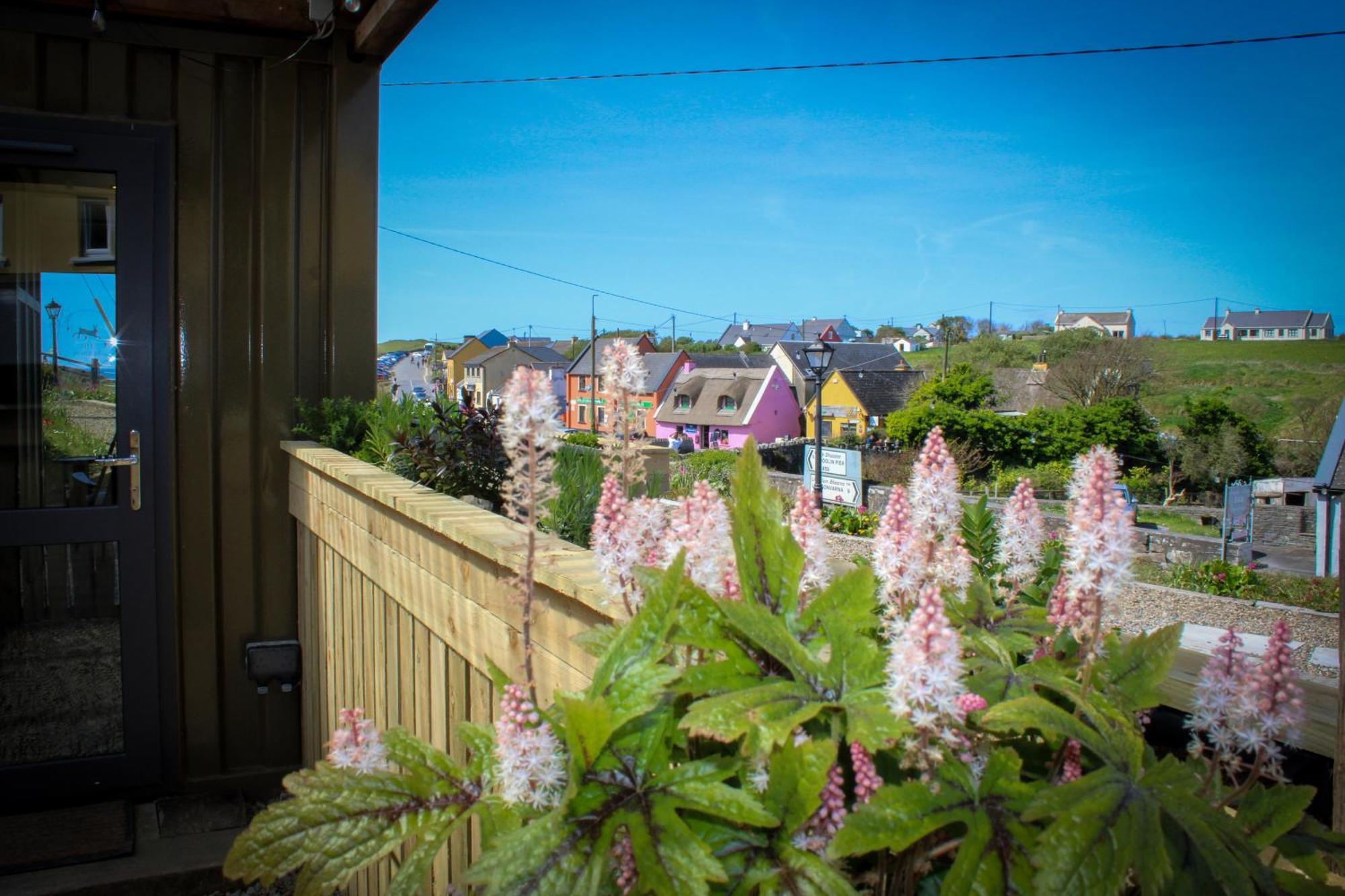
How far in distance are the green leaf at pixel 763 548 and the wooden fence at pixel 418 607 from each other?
171mm

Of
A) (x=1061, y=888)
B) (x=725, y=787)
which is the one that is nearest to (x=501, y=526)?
(x=725, y=787)

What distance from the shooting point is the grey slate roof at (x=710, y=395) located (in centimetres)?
3394

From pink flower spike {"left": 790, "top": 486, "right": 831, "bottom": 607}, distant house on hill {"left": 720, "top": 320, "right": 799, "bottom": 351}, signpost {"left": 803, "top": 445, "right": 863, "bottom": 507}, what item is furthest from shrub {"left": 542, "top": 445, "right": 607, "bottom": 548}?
distant house on hill {"left": 720, "top": 320, "right": 799, "bottom": 351}

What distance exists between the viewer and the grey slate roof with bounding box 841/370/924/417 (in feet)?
113

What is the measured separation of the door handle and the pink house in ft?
101

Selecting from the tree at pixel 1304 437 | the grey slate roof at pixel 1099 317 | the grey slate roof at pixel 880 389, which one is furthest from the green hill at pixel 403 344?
the grey slate roof at pixel 1099 317

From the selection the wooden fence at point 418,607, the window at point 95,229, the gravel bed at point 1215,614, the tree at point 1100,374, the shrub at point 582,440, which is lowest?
the gravel bed at point 1215,614

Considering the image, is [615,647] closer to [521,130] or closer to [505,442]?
[505,442]

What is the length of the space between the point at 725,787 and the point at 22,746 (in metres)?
2.81

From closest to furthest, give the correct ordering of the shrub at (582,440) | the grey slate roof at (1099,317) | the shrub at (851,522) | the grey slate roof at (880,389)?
the shrub at (582,440), the shrub at (851,522), the grey slate roof at (880,389), the grey slate roof at (1099,317)

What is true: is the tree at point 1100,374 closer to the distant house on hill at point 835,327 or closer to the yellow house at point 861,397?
the yellow house at point 861,397

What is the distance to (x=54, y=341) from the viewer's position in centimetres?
250

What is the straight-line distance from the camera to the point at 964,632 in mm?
535

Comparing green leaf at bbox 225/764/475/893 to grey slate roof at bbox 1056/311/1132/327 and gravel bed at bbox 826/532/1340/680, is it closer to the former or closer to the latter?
gravel bed at bbox 826/532/1340/680
